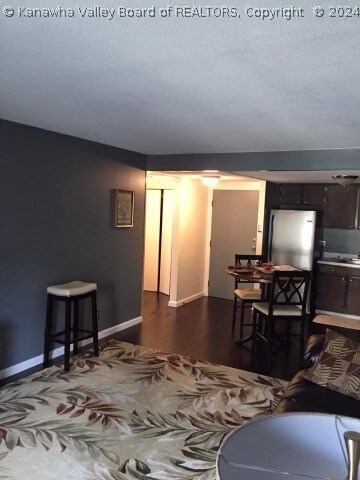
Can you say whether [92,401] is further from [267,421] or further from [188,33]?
[188,33]

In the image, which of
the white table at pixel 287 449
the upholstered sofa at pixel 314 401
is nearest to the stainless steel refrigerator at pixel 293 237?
the upholstered sofa at pixel 314 401

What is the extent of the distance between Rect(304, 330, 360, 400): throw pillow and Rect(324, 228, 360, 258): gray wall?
391cm

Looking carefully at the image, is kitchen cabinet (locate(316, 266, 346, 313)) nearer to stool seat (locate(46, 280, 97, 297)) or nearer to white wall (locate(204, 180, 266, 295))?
white wall (locate(204, 180, 266, 295))

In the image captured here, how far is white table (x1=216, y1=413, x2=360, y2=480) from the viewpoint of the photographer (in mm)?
846

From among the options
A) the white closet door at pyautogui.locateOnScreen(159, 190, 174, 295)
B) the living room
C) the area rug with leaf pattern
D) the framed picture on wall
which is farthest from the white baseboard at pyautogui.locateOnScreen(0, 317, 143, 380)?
the white closet door at pyautogui.locateOnScreen(159, 190, 174, 295)

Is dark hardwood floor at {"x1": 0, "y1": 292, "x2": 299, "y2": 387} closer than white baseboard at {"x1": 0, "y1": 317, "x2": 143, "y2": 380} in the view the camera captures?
No

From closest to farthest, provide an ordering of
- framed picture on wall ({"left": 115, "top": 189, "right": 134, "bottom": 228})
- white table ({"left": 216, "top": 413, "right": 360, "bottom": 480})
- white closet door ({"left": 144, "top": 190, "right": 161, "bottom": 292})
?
white table ({"left": 216, "top": 413, "right": 360, "bottom": 480}), framed picture on wall ({"left": 115, "top": 189, "right": 134, "bottom": 228}), white closet door ({"left": 144, "top": 190, "right": 161, "bottom": 292})

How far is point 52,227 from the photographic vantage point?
3.92 meters

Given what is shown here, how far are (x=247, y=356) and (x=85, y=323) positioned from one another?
72.8 inches

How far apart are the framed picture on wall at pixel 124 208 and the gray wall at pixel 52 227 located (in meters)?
0.08

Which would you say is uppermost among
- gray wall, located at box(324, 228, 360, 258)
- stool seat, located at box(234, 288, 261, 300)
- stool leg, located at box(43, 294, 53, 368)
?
gray wall, located at box(324, 228, 360, 258)

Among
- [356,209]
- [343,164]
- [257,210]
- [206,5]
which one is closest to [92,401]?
[206,5]

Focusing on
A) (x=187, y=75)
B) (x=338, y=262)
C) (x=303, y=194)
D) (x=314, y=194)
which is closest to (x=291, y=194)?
(x=303, y=194)

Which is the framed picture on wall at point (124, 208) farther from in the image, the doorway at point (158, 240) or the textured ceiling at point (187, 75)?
the doorway at point (158, 240)
